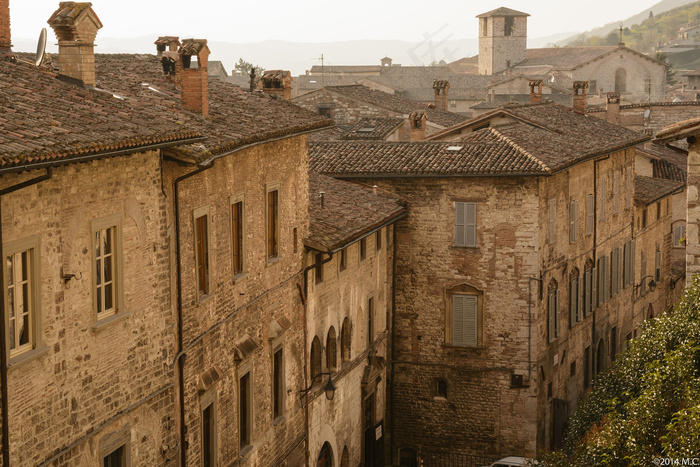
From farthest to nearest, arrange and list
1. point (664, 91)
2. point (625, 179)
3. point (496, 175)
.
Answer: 1. point (664, 91)
2. point (625, 179)
3. point (496, 175)

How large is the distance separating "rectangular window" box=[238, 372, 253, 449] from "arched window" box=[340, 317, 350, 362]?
6400 millimetres

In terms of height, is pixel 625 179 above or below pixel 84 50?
below

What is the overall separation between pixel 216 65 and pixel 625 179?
65236 millimetres

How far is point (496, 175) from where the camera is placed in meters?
30.3

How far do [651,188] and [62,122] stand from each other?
111 ft

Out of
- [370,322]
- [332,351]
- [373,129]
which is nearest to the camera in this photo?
[332,351]

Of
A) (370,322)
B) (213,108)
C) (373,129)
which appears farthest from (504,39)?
(213,108)

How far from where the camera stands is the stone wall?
12812 millimetres

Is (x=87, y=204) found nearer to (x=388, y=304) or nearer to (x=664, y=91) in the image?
(x=388, y=304)

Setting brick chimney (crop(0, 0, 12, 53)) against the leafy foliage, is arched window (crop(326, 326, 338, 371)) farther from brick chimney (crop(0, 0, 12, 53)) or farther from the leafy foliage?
brick chimney (crop(0, 0, 12, 53))

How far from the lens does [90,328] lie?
14172 mm

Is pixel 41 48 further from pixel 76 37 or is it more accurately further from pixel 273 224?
pixel 273 224

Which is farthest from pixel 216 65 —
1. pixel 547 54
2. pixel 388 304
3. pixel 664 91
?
pixel 388 304

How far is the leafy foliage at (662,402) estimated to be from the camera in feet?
44.2
